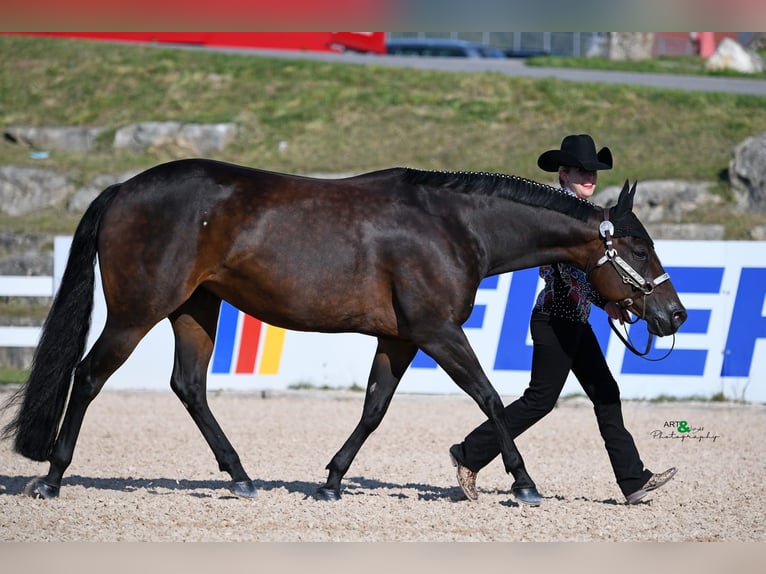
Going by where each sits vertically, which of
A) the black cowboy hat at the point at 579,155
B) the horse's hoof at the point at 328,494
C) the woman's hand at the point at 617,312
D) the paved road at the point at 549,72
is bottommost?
the horse's hoof at the point at 328,494

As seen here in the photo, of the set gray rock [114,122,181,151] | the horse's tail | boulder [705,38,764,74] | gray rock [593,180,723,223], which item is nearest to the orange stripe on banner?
the horse's tail

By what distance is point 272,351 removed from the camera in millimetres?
9992

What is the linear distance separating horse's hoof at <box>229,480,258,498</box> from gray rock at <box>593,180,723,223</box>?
31.2 feet

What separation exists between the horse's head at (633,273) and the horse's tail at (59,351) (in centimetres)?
261

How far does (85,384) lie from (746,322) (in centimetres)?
620

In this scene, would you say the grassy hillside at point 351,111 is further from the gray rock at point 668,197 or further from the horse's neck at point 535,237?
the horse's neck at point 535,237

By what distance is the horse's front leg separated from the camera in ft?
17.9

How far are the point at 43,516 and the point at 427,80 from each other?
15675mm

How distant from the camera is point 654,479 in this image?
5.66 m

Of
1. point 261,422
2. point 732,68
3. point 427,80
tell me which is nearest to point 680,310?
point 261,422

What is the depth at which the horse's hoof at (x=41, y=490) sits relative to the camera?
562 centimetres

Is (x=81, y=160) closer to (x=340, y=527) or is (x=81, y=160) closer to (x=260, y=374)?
(x=260, y=374)

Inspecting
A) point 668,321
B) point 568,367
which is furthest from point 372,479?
point 668,321

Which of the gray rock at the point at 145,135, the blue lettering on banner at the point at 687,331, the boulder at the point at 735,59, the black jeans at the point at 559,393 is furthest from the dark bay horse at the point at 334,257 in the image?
the boulder at the point at 735,59
